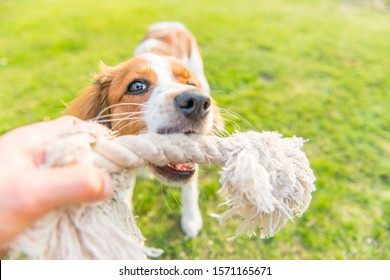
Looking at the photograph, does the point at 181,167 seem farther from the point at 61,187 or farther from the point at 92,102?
the point at 92,102

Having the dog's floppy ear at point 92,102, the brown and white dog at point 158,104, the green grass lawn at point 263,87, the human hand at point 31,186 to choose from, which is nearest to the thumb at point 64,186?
the human hand at point 31,186

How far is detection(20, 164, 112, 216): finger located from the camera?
100 cm

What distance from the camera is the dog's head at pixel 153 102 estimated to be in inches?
71.4

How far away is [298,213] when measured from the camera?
5.42ft

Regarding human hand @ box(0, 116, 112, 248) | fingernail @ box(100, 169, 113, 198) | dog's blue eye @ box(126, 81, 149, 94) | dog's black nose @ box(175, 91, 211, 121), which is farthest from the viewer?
dog's blue eye @ box(126, 81, 149, 94)

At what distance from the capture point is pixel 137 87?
2.38 m

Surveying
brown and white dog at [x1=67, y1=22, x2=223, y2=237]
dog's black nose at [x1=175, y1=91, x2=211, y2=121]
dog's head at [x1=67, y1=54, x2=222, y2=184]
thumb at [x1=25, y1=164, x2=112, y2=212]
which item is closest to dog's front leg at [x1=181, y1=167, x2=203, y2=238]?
brown and white dog at [x1=67, y1=22, x2=223, y2=237]

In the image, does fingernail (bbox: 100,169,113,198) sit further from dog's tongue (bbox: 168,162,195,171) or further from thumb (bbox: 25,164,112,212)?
dog's tongue (bbox: 168,162,195,171)

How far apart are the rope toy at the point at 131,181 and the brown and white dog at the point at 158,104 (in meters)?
0.25

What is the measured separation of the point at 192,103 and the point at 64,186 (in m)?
0.95

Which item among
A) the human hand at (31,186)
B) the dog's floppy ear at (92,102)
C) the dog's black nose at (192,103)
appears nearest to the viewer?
the human hand at (31,186)

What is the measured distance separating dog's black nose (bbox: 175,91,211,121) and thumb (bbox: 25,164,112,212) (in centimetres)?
80

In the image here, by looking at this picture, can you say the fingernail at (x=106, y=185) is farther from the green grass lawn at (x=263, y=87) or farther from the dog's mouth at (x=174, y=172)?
the green grass lawn at (x=263, y=87)
